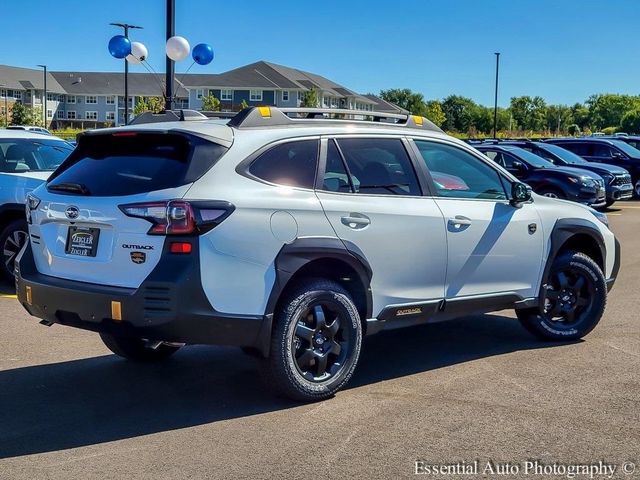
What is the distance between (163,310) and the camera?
4.53m

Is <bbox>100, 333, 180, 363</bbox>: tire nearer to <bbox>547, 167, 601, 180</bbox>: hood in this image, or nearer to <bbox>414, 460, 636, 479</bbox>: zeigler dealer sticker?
<bbox>414, 460, 636, 479</bbox>: zeigler dealer sticker

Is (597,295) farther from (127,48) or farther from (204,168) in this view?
(127,48)

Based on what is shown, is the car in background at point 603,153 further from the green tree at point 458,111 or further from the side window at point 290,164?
the green tree at point 458,111

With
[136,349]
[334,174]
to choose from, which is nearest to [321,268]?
[334,174]

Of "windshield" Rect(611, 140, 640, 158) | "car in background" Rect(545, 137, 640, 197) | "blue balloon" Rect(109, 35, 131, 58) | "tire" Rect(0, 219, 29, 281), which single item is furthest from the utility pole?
"windshield" Rect(611, 140, 640, 158)

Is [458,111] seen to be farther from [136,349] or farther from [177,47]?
[136,349]

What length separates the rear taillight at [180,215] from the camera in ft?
14.9

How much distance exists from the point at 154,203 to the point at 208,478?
159cm

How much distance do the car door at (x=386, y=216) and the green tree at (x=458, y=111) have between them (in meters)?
99.3

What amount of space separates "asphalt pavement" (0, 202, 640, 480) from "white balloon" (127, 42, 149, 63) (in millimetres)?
9120

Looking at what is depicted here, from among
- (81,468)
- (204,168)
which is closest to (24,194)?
(204,168)

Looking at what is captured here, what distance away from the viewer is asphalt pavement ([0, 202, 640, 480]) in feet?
13.8

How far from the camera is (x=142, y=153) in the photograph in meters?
5.00

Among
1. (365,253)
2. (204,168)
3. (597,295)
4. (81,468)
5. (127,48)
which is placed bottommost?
(81,468)
